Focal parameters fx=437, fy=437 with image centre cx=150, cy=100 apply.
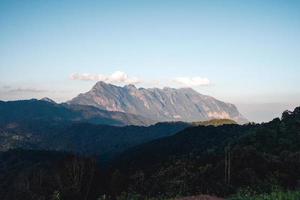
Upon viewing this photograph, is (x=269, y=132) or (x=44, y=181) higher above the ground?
(x=269, y=132)

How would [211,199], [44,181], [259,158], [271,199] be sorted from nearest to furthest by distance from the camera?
1. [271,199]
2. [211,199]
3. [259,158]
4. [44,181]

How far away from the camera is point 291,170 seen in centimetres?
5097

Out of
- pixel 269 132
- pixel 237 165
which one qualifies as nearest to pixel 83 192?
pixel 237 165

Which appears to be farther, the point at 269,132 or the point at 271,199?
the point at 269,132

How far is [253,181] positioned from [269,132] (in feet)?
244

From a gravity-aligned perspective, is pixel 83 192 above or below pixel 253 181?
below

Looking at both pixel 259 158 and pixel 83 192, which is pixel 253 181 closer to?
pixel 259 158

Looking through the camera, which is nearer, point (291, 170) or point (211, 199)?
point (211, 199)

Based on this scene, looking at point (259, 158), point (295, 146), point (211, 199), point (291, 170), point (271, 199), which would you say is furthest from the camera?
point (295, 146)

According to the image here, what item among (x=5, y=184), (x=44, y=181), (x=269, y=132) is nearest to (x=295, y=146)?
(x=269, y=132)

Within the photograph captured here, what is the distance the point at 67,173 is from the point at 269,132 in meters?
68.3

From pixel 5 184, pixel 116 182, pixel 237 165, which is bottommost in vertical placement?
pixel 5 184

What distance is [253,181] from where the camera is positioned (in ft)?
157

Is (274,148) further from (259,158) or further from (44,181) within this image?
(44,181)
